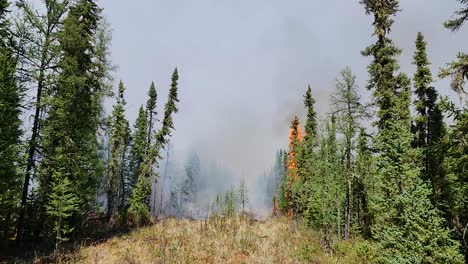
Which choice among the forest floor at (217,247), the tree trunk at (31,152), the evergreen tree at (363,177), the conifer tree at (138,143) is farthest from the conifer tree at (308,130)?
the tree trunk at (31,152)

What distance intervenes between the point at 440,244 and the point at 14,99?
2047 centimetres

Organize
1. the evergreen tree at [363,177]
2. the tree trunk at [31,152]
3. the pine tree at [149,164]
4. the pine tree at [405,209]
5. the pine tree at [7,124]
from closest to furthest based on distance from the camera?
the pine tree at [405,209], the pine tree at [7,124], the tree trunk at [31,152], the evergreen tree at [363,177], the pine tree at [149,164]

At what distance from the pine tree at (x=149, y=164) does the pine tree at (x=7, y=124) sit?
1827 cm

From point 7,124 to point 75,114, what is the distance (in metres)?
6.24

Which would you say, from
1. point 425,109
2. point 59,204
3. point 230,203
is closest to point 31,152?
point 59,204

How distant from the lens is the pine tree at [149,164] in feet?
121

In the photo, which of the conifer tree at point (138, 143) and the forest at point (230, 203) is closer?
the forest at point (230, 203)

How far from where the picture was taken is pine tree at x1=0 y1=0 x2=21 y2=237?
15.5 metres

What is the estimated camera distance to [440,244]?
48.0ft

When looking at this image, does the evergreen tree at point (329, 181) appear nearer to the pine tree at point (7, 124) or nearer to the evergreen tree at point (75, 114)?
the evergreen tree at point (75, 114)

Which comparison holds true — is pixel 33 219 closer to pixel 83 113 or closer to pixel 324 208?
pixel 83 113

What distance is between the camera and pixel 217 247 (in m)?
22.2

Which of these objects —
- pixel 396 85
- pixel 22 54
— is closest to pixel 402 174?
pixel 396 85

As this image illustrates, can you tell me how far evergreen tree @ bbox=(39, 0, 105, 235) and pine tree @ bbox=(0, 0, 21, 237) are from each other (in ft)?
6.79
